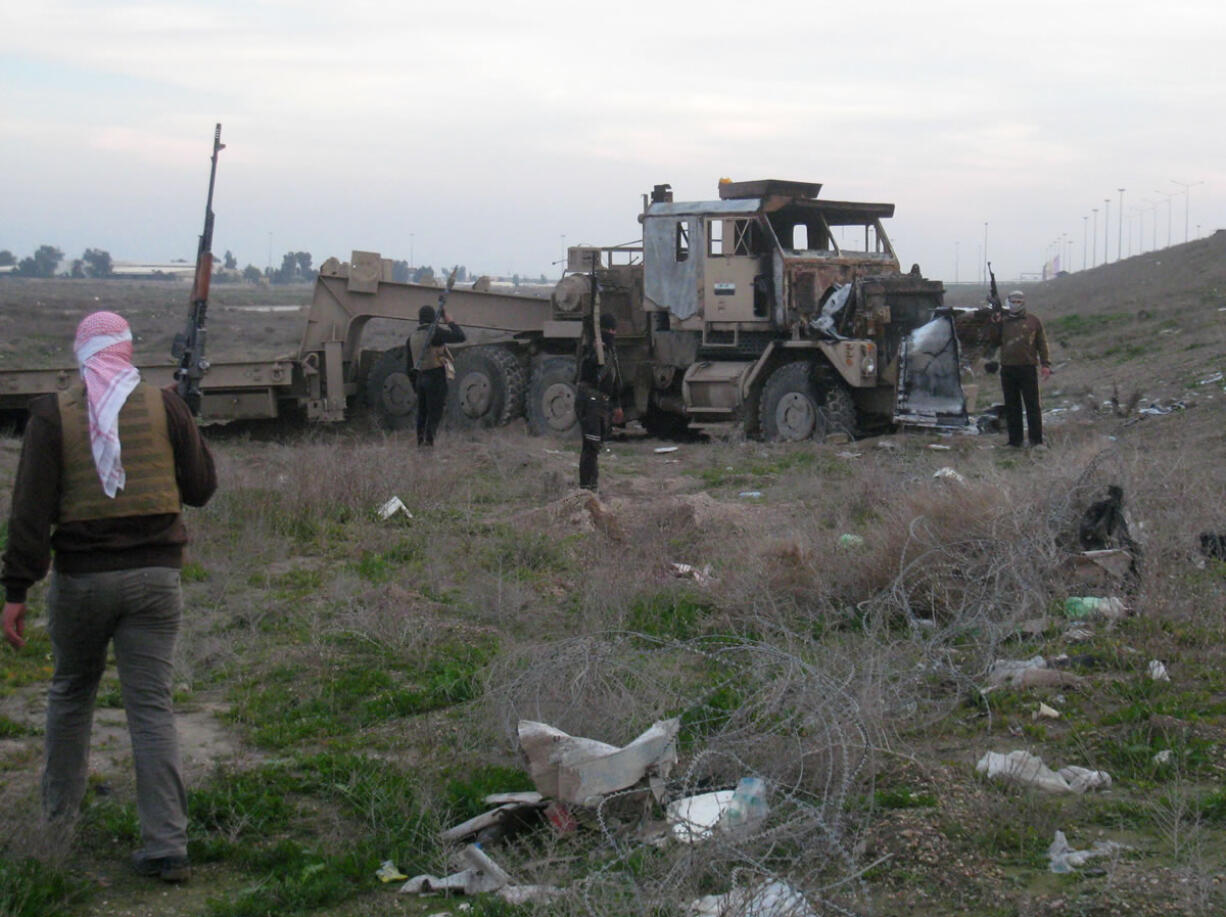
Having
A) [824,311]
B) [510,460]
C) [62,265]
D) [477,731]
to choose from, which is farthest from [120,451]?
[62,265]

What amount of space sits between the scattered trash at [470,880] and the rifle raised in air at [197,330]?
7.76 feet

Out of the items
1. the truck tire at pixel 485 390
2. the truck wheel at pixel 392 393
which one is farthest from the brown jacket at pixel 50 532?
the truck wheel at pixel 392 393

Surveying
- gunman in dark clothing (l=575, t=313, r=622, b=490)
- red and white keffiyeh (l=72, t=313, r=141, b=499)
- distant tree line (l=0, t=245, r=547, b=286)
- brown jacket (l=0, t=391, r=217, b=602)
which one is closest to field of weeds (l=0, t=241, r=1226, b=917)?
brown jacket (l=0, t=391, r=217, b=602)

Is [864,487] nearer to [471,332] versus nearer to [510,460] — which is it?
[510,460]

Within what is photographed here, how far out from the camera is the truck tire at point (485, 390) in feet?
53.4

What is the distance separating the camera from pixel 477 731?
16.3ft

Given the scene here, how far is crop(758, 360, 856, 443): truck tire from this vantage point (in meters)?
14.3

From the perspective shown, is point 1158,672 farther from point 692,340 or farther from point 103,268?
point 103,268

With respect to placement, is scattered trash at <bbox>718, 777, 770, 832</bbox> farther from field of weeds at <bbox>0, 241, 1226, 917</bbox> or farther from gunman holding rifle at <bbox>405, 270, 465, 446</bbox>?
gunman holding rifle at <bbox>405, 270, 465, 446</bbox>

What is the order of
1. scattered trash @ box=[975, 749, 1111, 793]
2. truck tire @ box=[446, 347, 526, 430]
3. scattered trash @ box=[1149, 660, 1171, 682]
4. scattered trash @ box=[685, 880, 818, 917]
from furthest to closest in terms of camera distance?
1. truck tire @ box=[446, 347, 526, 430]
2. scattered trash @ box=[1149, 660, 1171, 682]
3. scattered trash @ box=[975, 749, 1111, 793]
4. scattered trash @ box=[685, 880, 818, 917]

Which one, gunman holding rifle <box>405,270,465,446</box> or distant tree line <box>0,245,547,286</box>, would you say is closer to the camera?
gunman holding rifle <box>405,270,465,446</box>

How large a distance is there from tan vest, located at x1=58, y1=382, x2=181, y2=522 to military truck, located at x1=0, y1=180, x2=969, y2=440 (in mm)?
10783

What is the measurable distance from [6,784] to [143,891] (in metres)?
1.14

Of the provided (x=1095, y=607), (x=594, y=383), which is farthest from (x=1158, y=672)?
(x=594, y=383)
